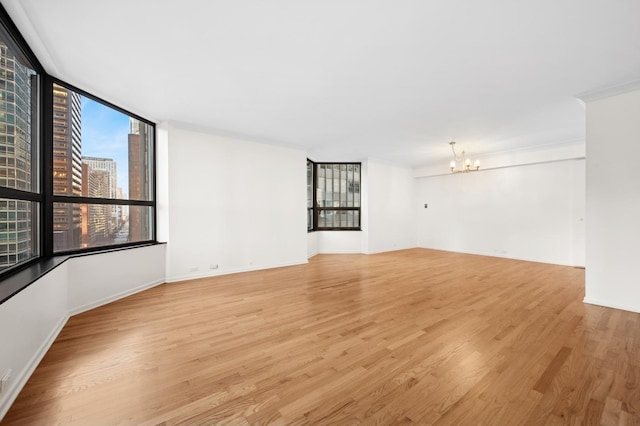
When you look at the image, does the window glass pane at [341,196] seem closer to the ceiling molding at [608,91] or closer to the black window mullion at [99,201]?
the black window mullion at [99,201]

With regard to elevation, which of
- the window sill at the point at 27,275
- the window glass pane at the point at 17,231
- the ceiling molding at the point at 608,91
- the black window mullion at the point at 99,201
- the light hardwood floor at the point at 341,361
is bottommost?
the light hardwood floor at the point at 341,361

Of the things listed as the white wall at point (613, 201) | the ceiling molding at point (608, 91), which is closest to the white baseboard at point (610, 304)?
the white wall at point (613, 201)

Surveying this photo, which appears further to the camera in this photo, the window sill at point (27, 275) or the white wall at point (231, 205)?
the white wall at point (231, 205)

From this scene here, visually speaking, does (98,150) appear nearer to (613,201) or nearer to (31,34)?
(31,34)

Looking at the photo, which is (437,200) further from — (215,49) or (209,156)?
(215,49)

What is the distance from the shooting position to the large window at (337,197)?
24.1 ft

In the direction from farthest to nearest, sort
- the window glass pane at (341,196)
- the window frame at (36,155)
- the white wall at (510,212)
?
the window glass pane at (341,196) < the white wall at (510,212) < the window frame at (36,155)

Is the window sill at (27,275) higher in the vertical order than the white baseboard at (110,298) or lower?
higher

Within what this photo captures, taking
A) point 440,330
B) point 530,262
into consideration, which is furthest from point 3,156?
point 530,262

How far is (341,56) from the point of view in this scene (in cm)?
241

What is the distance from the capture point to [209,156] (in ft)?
15.1

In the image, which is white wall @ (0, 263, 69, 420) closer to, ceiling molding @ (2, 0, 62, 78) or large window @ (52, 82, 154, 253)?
large window @ (52, 82, 154, 253)

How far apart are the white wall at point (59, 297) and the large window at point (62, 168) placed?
0.86ft

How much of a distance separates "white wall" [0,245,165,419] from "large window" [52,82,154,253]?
1.07 ft
